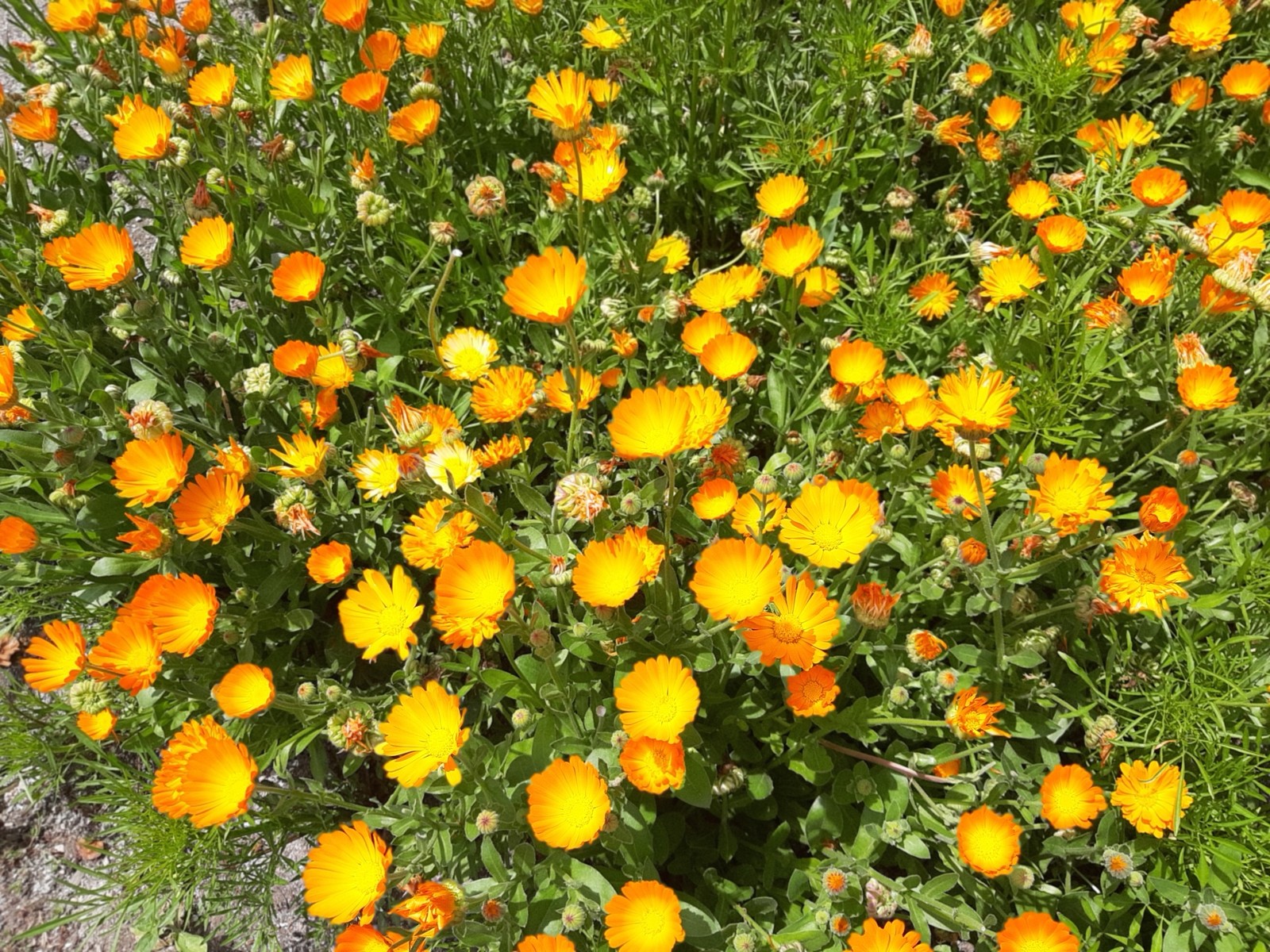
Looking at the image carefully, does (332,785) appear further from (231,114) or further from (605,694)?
(231,114)

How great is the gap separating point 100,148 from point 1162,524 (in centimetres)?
359

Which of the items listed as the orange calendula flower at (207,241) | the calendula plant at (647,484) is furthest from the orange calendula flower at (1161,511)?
the orange calendula flower at (207,241)

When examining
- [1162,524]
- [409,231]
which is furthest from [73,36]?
[1162,524]

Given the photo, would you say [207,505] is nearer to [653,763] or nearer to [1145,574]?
[653,763]

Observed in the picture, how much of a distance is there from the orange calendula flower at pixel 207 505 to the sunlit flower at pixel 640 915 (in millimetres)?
1292

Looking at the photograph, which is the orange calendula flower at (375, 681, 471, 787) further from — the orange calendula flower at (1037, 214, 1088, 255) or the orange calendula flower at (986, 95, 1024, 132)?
the orange calendula flower at (986, 95, 1024, 132)

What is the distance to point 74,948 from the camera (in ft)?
8.43

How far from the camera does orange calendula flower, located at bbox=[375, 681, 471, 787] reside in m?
1.66

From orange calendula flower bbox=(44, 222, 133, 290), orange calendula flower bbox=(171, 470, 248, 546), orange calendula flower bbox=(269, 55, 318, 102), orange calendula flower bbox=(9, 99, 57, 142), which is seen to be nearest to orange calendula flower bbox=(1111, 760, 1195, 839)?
orange calendula flower bbox=(171, 470, 248, 546)

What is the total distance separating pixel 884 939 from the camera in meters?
1.60

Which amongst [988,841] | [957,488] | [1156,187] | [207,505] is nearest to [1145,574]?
[957,488]

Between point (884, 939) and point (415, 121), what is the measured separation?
2.46 meters

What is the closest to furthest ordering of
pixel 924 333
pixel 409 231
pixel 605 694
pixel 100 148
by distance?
1. pixel 605 694
2. pixel 924 333
3. pixel 409 231
4. pixel 100 148

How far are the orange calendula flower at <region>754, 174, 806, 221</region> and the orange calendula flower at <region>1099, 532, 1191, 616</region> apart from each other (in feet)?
4.30
